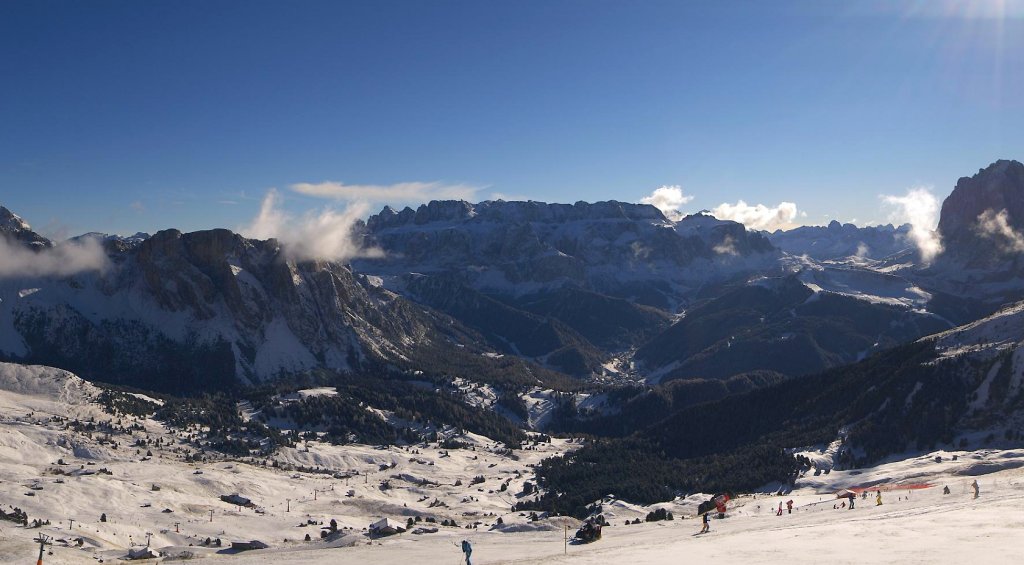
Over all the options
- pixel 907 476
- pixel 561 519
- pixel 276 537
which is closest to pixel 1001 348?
pixel 907 476

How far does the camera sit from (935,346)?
19925 centimetres

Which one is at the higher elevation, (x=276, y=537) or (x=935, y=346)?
(x=935, y=346)

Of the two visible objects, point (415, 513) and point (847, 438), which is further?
point (847, 438)

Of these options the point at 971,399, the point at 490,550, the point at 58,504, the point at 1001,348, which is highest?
the point at 1001,348

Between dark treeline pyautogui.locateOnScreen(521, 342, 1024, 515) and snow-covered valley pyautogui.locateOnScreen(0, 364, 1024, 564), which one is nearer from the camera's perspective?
snow-covered valley pyautogui.locateOnScreen(0, 364, 1024, 564)

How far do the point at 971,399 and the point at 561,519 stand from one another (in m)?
112

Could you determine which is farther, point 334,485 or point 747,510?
point 334,485

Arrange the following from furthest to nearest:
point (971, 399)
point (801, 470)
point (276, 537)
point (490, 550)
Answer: point (971, 399), point (801, 470), point (276, 537), point (490, 550)

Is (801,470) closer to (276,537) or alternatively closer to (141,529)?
(276,537)

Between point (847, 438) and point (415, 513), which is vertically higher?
point (847, 438)

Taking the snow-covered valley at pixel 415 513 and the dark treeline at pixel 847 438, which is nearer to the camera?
the snow-covered valley at pixel 415 513

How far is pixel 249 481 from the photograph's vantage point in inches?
6068

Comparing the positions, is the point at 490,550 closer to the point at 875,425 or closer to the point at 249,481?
the point at 249,481

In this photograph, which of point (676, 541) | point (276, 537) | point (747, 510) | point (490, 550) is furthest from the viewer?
point (276, 537)
